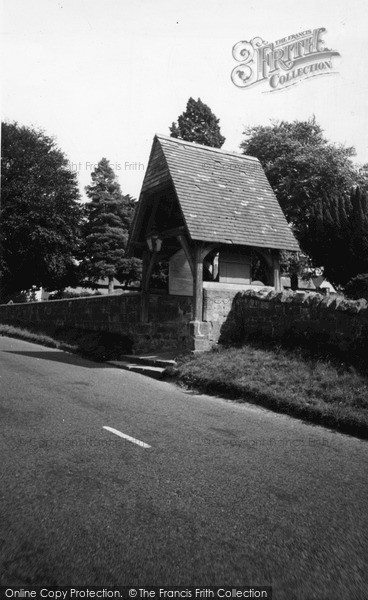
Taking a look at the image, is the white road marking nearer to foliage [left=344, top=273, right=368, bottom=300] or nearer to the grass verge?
the grass verge

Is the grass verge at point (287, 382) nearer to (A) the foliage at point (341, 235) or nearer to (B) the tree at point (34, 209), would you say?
(A) the foliage at point (341, 235)

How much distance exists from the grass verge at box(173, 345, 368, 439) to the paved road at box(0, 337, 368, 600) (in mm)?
500

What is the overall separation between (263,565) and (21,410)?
4.53 m

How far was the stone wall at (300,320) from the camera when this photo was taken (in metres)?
8.72

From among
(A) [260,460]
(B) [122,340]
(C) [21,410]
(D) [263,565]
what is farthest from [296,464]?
(B) [122,340]

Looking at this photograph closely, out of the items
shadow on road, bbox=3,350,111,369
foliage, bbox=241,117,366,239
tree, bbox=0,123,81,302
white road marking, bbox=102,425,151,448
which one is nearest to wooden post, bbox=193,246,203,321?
shadow on road, bbox=3,350,111,369

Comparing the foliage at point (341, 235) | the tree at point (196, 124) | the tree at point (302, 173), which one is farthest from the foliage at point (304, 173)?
the tree at point (196, 124)

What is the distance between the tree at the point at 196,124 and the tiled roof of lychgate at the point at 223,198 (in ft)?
→ 71.4

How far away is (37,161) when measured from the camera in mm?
35719

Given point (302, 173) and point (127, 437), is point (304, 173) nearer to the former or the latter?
point (302, 173)

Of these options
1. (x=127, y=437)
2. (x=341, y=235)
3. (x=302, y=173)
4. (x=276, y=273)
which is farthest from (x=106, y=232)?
(x=127, y=437)

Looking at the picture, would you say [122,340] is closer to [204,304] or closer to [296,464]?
[204,304]

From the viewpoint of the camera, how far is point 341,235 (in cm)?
2706

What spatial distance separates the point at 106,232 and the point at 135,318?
2818cm
